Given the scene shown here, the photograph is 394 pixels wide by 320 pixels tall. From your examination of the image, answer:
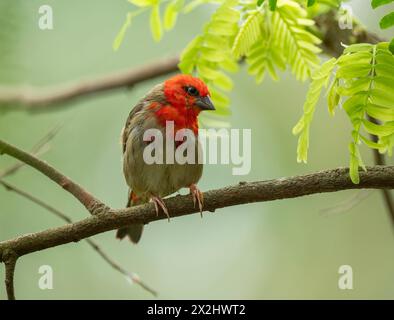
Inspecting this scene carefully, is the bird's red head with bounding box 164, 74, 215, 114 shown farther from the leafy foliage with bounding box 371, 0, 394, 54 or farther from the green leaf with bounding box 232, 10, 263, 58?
the leafy foliage with bounding box 371, 0, 394, 54

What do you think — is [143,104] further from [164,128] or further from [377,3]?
[377,3]

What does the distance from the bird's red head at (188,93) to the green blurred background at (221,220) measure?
10.8 ft

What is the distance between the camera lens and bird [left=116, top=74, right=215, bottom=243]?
4.63m

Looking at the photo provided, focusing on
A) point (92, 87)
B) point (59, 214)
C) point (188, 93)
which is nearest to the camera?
point (59, 214)

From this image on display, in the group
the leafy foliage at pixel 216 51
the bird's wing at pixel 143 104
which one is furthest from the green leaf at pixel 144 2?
the bird's wing at pixel 143 104

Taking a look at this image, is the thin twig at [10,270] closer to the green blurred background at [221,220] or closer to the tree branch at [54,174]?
the tree branch at [54,174]

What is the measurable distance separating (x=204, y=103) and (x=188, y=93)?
0.27 meters

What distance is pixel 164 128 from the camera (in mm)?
4754

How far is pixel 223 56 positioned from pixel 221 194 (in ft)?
3.05

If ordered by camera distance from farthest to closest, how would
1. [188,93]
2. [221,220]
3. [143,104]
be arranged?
[221,220] < [143,104] < [188,93]

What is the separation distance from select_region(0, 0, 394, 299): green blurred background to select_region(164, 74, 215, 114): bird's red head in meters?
3.30

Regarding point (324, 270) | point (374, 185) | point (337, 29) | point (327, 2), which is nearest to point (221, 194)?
point (374, 185)

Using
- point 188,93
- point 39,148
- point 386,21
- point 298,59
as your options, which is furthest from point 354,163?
point 188,93

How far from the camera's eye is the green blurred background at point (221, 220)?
8953 mm
